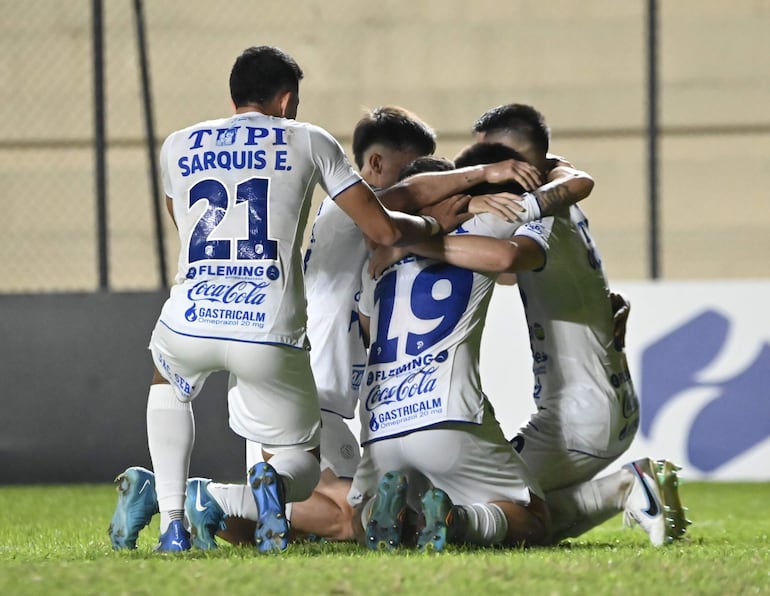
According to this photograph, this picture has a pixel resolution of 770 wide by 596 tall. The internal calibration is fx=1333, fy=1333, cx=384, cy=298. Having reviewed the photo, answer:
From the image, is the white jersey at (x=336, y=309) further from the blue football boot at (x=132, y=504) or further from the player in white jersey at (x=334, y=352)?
the blue football boot at (x=132, y=504)

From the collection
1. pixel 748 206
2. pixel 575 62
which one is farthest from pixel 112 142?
pixel 748 206

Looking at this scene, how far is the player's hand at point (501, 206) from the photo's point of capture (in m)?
4.48

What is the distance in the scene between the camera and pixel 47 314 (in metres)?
8.27

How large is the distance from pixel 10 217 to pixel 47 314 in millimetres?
2028

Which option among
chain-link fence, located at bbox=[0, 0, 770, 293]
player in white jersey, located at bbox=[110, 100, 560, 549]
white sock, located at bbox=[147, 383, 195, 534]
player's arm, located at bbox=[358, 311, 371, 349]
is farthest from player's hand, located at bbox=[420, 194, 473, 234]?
chain-link fence, located at bbox=[0, 0, 770, 293]

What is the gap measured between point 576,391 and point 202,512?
1.45 m

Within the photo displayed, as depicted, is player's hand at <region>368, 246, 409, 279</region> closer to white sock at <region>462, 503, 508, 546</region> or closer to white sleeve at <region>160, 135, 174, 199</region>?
white sleeve at <region>160, 135, 174, 199</region>

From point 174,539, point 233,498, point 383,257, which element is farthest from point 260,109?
point 174,539

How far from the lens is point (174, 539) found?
4.04 m

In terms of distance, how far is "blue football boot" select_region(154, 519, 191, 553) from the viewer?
4.02 metres

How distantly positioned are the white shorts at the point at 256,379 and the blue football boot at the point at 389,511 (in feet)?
0.94

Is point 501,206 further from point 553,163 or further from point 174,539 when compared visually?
point 174,539

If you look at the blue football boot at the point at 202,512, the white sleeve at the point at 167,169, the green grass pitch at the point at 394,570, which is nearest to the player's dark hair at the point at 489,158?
the white sleeve at the point at 167,169

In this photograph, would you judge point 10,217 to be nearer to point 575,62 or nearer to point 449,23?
point 449,23
